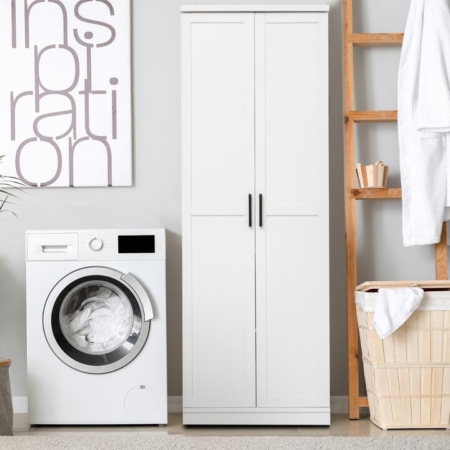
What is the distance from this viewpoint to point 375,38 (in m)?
3.61

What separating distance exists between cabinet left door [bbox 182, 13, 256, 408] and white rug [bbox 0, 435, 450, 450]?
68.3 inches

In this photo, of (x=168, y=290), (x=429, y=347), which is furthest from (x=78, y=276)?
(x=429, y=347)

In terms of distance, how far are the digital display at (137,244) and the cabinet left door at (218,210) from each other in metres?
0.18

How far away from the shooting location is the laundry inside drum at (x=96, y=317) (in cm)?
330

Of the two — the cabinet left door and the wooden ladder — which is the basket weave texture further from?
the cabinet left door

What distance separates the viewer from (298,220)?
3.30m

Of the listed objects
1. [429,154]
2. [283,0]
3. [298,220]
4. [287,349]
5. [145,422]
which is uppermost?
[283,0]

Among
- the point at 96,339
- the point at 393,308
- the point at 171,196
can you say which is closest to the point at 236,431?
the point at 96,339

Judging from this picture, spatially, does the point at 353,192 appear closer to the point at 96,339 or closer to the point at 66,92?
the point at 96,339

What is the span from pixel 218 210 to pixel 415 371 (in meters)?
1.18

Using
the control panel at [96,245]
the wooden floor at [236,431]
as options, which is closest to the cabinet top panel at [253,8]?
Result: the control panel at [96,245]

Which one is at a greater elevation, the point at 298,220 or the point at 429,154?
the point at 429,154

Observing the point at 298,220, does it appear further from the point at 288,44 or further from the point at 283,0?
the point at 283,0

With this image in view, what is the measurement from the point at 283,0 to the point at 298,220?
4.18 ft
